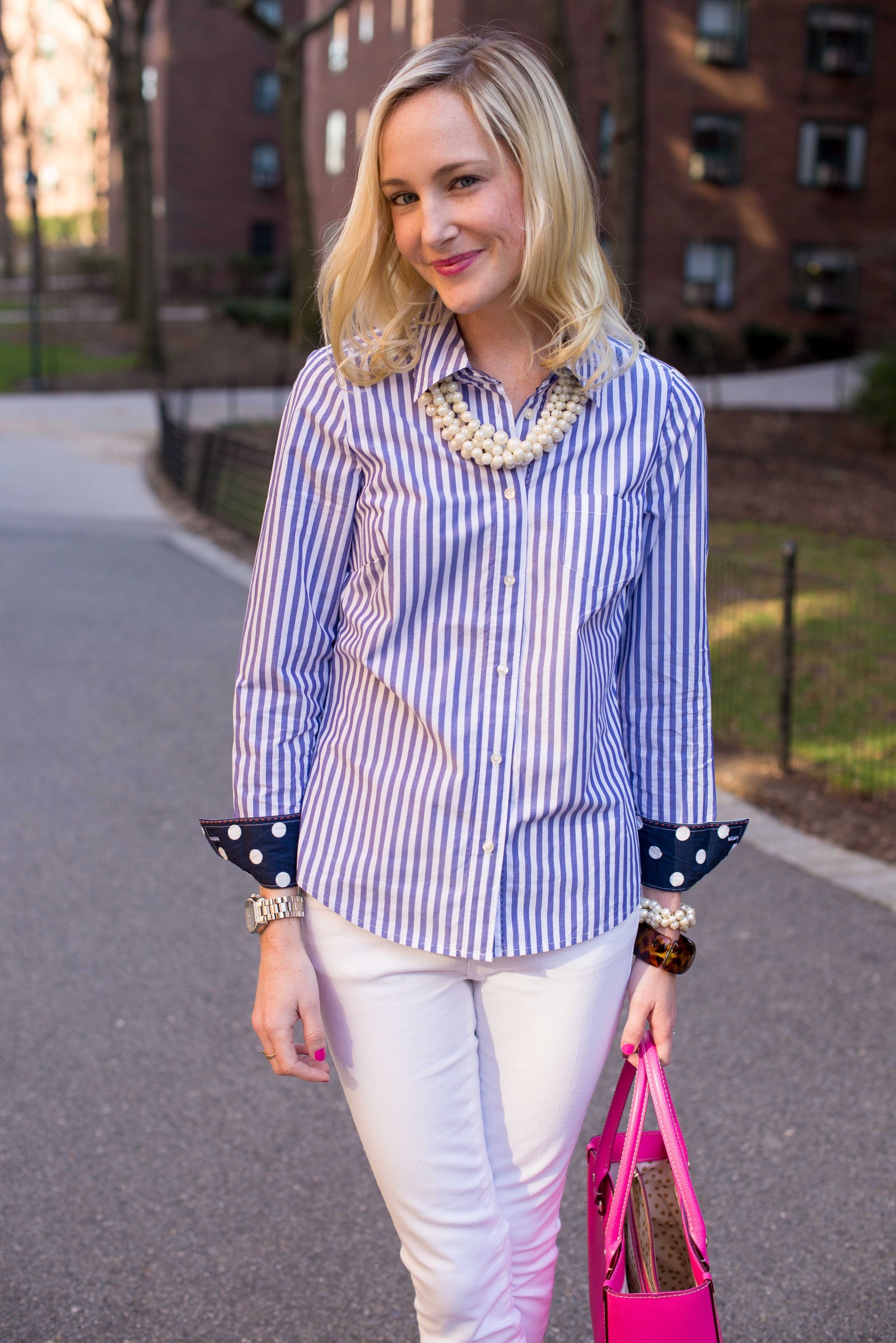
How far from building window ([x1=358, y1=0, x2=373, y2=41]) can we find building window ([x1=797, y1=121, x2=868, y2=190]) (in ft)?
39.1

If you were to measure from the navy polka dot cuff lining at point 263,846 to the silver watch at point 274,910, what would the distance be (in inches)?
0.7

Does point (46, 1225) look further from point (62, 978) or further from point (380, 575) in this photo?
point (380, 575)

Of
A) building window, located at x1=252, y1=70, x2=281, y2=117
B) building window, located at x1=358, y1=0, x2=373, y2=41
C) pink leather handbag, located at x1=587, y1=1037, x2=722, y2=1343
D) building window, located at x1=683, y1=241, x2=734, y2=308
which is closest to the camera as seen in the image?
pink leather handbag, located at x1=587, y1=1037, x2=722, y2=1343

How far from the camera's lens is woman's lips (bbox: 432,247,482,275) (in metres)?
1.79

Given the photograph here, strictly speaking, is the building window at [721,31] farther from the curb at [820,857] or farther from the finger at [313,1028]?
the finger at [313,1028]

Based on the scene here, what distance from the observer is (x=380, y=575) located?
71.8 inches

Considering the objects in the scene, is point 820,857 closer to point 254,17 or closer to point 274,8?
point 254,17

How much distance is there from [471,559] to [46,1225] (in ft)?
6.76

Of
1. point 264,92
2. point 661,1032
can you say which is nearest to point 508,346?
point 661,1032

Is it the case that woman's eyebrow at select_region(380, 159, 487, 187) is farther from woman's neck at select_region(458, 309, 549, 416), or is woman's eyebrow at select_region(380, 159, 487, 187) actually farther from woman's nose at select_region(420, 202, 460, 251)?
woman's neck at select_region(458, 309, 549, 416)

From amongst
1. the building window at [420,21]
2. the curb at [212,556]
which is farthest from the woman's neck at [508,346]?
the building window at [420,21]

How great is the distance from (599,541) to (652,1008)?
657 mm

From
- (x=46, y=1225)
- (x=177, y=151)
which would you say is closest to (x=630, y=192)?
(x=46, y=1225)

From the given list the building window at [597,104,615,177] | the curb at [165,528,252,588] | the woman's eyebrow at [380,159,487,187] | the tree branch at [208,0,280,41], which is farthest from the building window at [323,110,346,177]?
the woman's eyebrow at [380,159,487,187]
